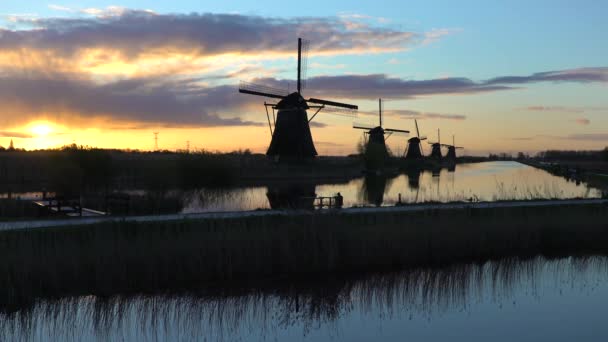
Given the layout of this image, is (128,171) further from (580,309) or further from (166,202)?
(580,309)

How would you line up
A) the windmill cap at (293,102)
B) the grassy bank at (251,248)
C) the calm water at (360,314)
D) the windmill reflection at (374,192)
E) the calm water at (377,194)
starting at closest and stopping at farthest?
the calm water at (360,314) → the grassy bank at (251,248) → the calm water at (377,194) → the windmill reflection at (374,192) → the windmill cap at (293,102)

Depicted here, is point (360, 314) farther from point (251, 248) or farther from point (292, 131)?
point (292, 131)

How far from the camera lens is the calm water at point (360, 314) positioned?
379 inches

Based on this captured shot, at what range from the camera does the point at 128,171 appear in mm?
45312

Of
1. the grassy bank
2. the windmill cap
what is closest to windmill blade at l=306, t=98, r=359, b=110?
the windmill cap

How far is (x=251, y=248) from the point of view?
13.3m

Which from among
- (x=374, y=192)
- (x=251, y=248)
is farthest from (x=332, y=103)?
(x=251, y=248)

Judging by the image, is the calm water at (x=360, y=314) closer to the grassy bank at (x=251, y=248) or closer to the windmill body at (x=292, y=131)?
the grassy bank at (x=251, y=248)

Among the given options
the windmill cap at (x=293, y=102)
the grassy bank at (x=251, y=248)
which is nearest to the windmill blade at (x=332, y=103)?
→ the windmill cap at (x=293, y=102)

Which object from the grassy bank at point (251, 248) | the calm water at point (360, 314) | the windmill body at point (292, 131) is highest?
the windmill body at point (292, 131)

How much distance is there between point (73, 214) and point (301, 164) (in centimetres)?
3280

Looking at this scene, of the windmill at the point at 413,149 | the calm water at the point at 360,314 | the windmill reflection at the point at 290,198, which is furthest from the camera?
the windmill at the point at 413,149

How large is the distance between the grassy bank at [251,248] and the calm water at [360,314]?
0.76 metres

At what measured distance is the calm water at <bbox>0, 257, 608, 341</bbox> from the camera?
31.6ft
